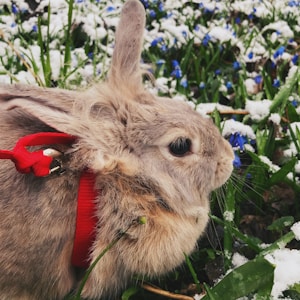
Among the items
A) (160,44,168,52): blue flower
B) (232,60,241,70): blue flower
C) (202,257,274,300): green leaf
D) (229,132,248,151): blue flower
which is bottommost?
(160,44,168,52): blue flower

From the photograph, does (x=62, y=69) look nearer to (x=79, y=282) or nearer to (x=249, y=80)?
(x=249, y=80)

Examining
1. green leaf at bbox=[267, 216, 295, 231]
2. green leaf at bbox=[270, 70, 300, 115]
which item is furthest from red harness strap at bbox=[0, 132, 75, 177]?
green leaf at bbox=[270, 70, 300, 115]

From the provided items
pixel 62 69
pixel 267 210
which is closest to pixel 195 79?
pixel 62 69

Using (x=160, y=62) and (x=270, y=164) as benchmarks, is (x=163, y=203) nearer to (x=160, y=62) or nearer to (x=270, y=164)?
(x=270, y=164)

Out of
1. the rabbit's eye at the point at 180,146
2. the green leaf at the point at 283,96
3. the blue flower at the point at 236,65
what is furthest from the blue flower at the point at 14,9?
the rabbit's eye at the point at 180,146

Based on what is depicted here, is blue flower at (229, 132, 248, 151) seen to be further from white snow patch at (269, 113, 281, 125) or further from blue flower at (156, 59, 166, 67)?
blue flower at (156, 59, 166, 67)

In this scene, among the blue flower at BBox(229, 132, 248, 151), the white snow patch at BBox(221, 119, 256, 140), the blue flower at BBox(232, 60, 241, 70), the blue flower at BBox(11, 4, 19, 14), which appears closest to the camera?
the blue flower at BBox(229, 132, 248, 151)

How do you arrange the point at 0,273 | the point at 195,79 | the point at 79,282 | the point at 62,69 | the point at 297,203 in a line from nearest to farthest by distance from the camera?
1. the point at 0,273
2. the point at 79,282
3. the point at 297,203
4. the point at 62,69
5. the point at 195,79
